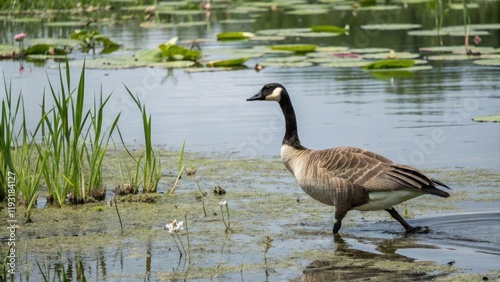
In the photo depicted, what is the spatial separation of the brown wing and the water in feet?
1.49

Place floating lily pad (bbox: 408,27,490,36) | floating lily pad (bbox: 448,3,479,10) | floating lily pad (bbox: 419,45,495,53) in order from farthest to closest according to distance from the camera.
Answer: floating lily pad (bbox: 448,3,479,10), floating lily pad (bbox: 408,27,490,36), floating lily pad (bbox: 419,45,495,53)

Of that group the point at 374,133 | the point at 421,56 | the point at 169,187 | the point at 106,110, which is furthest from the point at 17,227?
the point at 421,56

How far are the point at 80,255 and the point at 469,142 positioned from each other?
5330 mm

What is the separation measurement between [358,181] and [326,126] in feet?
14.2

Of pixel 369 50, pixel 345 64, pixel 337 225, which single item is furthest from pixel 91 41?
pixel 337 225

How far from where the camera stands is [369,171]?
7.27 metres

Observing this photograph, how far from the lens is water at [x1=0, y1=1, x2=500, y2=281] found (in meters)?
6.80

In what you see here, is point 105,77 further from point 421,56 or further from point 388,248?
point 388,248

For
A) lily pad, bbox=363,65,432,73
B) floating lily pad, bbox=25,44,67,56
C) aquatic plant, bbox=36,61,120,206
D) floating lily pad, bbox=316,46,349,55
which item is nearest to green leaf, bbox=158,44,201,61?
floating lily pad, bbox=316,46,349,55

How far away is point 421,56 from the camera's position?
1686cm

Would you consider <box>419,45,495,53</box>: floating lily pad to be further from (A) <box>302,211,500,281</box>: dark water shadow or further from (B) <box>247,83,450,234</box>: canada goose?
(B) <box>247,83,450,234</box>: canada goose

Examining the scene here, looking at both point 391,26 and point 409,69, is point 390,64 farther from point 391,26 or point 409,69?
point 391,26

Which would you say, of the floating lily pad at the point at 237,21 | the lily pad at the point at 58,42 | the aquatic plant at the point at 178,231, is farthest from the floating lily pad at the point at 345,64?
the floating lily pad at the point at 237,21

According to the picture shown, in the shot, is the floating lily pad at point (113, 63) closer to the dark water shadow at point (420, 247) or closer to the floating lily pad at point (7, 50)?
the floating lily pad at point (7, 50)
